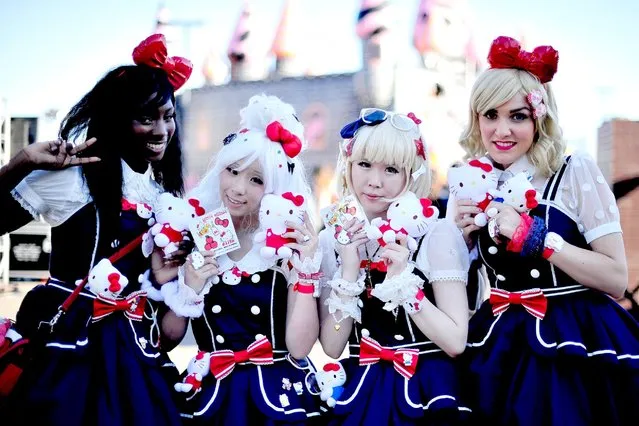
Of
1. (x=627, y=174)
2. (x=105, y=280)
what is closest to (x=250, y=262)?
(x=105, y=280)

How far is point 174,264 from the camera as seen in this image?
2273 mm

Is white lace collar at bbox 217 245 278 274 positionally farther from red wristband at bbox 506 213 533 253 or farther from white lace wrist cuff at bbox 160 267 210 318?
red wristband at bbox 506 213 533 253

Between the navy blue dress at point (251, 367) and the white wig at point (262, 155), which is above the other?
the white wig at point (262, 155)

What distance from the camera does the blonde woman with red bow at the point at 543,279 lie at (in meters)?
1.97

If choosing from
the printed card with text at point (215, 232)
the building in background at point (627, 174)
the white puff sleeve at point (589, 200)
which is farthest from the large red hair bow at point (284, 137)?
the building in background at point (627, 174)

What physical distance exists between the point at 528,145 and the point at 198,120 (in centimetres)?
1287

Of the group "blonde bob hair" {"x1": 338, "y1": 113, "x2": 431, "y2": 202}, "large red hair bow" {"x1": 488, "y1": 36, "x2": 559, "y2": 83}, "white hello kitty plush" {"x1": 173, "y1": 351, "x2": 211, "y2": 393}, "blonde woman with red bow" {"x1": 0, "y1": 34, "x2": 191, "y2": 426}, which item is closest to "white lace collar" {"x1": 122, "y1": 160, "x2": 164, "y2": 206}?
"blonde woman with red bow" {"x1": 0, "y1": 34, "x2": 191, "y2": 426}

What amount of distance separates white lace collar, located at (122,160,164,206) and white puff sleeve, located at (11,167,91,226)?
0.48 ft

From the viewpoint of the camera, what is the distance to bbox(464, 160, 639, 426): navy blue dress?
6.43 feet

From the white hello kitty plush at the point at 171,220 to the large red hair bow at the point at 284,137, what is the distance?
38cm

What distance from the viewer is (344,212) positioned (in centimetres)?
215

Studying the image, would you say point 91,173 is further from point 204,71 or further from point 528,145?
point 204,71

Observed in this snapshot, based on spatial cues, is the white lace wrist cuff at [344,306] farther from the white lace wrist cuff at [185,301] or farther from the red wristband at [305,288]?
the white lace wrist cuff at [185,301]

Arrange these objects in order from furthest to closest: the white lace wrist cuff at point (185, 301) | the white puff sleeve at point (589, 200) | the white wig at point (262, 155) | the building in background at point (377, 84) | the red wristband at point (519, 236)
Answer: the building in background at point (377, 84) < the white wig at point (262, 155) < the white lace wrist cuff at point (185, 301) < the white puff sleeve at point (589, 200) < the red wristband at point (519, 236)
